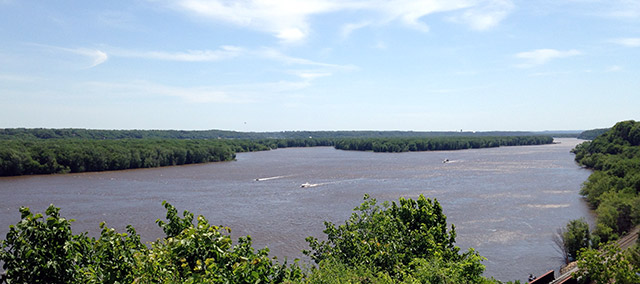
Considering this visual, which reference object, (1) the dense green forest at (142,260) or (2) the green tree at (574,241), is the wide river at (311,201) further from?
(1) the dense green forest at (142,260)

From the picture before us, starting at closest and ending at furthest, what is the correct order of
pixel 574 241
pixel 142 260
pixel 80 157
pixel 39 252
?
pixel 39 252 → pixel 142 260 → pixel 574 241 → pixel 80 157

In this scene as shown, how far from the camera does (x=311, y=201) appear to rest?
133ft

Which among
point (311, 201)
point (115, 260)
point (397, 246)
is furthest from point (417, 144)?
point (115, 260)

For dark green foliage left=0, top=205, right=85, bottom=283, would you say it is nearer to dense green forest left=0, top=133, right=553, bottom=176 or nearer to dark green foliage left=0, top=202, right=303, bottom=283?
dark green foliage left=0, top=202, right=303, bottom=283

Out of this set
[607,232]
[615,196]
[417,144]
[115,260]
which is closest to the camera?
[115,260]

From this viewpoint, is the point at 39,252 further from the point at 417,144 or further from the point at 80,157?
the point at 417,144

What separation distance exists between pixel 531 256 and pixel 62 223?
77.8 feet

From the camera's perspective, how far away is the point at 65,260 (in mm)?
7734

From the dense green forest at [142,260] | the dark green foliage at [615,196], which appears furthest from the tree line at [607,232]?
the dense green forest at [142,260]

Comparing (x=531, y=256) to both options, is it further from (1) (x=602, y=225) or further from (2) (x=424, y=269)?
(2) (x=424, y=269)

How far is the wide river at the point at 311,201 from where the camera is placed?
27484 millimetres

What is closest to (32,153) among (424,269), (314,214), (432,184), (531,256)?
(314,214)

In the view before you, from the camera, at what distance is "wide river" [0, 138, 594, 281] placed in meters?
27.5

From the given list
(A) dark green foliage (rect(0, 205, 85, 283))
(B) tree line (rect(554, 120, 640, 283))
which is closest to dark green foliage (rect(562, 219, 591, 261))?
(B) tree line (rect(554, 120, 640, 283))
